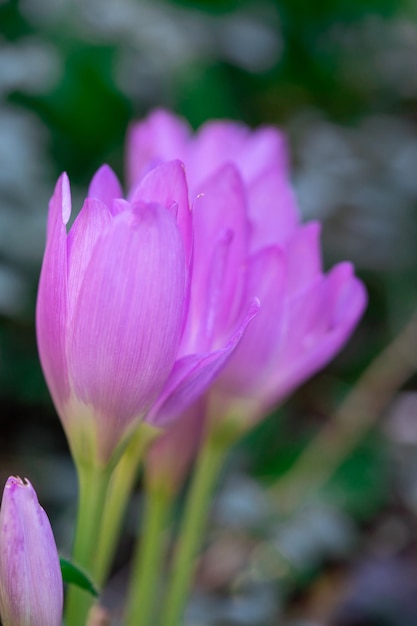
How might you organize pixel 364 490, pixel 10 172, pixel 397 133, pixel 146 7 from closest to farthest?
pixel 10 172 < pixel 364 490 < pixel 146 7 < pixel 397 133

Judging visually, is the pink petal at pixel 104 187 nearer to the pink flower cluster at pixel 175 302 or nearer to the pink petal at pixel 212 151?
the pink flower cluster at pixel 175 302

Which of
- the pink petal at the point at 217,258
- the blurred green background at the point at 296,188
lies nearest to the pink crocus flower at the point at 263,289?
the pink petal at the point at 217,258

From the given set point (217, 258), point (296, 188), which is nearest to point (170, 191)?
point (217, 258)

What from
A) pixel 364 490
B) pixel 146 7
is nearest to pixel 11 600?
pixel 364 490

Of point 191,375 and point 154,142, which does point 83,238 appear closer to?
point 191,375

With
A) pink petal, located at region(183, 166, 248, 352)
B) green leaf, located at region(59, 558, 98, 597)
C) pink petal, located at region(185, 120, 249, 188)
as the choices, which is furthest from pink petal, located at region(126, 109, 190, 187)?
green leaf, located at region(59, 558, 98, 597)

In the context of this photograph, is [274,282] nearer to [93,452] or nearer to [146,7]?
[93,452]

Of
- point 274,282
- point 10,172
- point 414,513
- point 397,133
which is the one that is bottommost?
point 414,513
